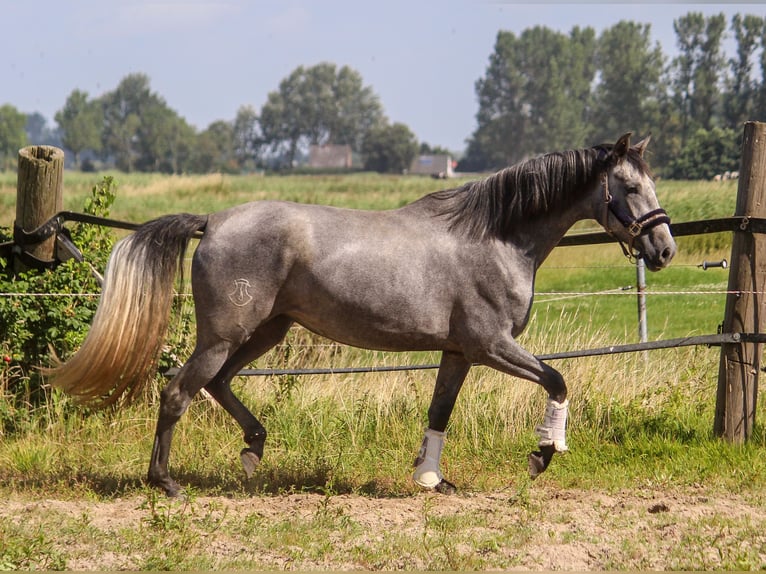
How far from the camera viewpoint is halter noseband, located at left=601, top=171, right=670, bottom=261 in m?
5.09

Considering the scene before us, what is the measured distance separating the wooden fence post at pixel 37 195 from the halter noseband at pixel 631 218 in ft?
12.1

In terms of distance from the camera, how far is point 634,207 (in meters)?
5.14

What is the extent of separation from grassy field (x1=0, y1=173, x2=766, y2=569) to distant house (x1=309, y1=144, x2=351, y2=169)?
11982 cm

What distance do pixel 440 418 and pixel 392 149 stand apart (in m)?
107

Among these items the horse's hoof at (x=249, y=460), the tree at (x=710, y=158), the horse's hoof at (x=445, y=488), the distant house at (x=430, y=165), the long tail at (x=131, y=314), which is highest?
the distant house at (x=430, y=165)

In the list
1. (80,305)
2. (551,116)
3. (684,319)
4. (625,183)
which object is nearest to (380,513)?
(625,183)

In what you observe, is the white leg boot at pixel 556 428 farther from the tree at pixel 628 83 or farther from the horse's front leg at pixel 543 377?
the tree at pixel 628 83

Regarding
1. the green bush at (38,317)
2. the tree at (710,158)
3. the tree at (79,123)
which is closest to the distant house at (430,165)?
the tree at (79,123)

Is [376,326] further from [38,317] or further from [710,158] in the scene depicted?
[710,158]

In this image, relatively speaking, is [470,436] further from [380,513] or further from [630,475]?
[380,513]

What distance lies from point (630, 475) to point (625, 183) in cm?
186

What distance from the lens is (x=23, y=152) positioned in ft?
21.2

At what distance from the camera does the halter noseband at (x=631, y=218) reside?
5.09 m

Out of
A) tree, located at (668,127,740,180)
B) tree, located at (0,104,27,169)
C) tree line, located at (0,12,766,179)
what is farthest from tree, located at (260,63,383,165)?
tree, located at (668,127,740,180)
